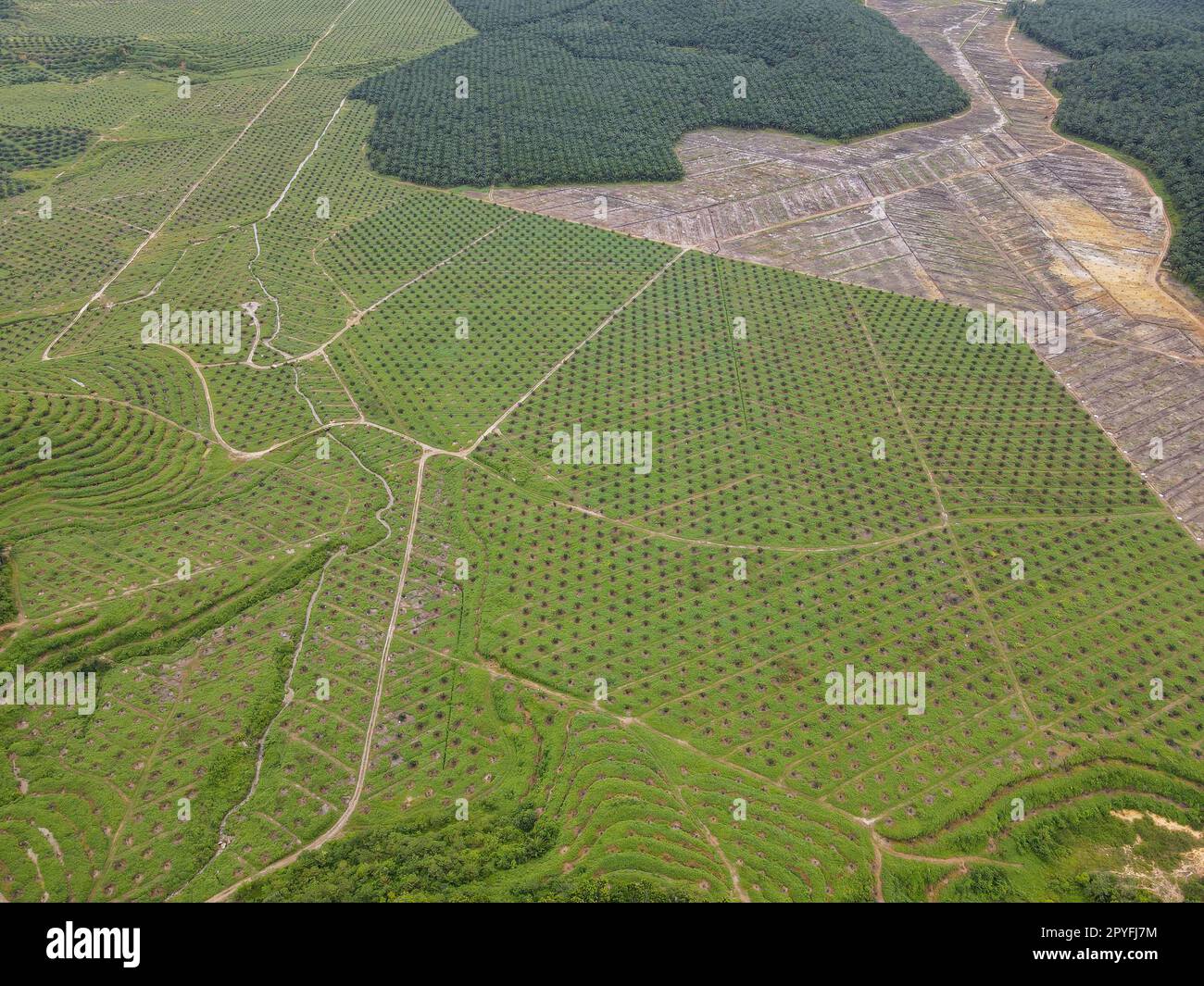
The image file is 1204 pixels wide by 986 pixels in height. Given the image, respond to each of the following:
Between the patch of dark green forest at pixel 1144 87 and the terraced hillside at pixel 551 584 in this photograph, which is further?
the patch of dark green forest at pixel 1144 87

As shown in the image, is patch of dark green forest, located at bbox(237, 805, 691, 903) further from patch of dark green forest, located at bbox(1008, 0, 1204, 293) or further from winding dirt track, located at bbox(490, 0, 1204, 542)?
patch of dark green forest, located at bbox(1008, 0, 1204, 293)

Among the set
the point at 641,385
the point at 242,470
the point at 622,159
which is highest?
the point at 622,159

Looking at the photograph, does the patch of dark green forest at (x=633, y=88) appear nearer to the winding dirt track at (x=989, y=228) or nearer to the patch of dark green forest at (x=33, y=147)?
the winding dirt track at (x=989, y=228)

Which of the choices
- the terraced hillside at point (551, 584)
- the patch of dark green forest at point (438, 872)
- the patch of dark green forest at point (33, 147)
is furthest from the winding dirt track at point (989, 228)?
the patch of dark green forest at point (33, 147)

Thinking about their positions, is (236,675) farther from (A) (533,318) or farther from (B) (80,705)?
(A) (533,318)

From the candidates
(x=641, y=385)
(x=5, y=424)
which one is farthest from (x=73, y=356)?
(x=641, y=385)

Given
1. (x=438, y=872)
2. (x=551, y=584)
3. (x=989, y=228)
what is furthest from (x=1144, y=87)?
(x=438, y=872)

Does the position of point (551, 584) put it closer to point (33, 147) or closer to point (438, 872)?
point (438, 872)
